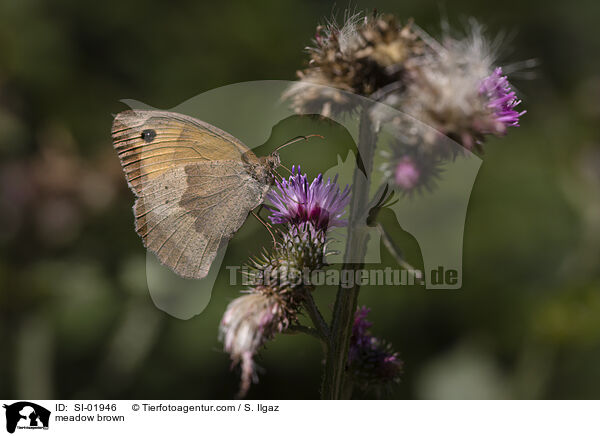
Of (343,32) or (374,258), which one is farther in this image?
(374,258)

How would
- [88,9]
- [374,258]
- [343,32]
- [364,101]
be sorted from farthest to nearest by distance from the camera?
[88,9] → [374,258] → [343,32] → [364,101]

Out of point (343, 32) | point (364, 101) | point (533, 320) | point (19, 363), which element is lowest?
point (19, 363)

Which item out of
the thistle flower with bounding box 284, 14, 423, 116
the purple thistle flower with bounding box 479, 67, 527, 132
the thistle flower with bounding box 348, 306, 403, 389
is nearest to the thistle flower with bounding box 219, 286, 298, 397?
the thistle flower with bounding box 348, 306, 403, 389

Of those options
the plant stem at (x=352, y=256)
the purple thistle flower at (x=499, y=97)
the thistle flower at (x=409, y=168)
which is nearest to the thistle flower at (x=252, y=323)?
the plant stem at (x=352, y=256)

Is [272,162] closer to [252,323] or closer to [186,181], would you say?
[186,181]

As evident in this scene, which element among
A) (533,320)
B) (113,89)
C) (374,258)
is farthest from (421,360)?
(113,89)

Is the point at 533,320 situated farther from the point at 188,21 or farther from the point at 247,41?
the point at 188,21

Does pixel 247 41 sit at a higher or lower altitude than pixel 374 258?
higher
